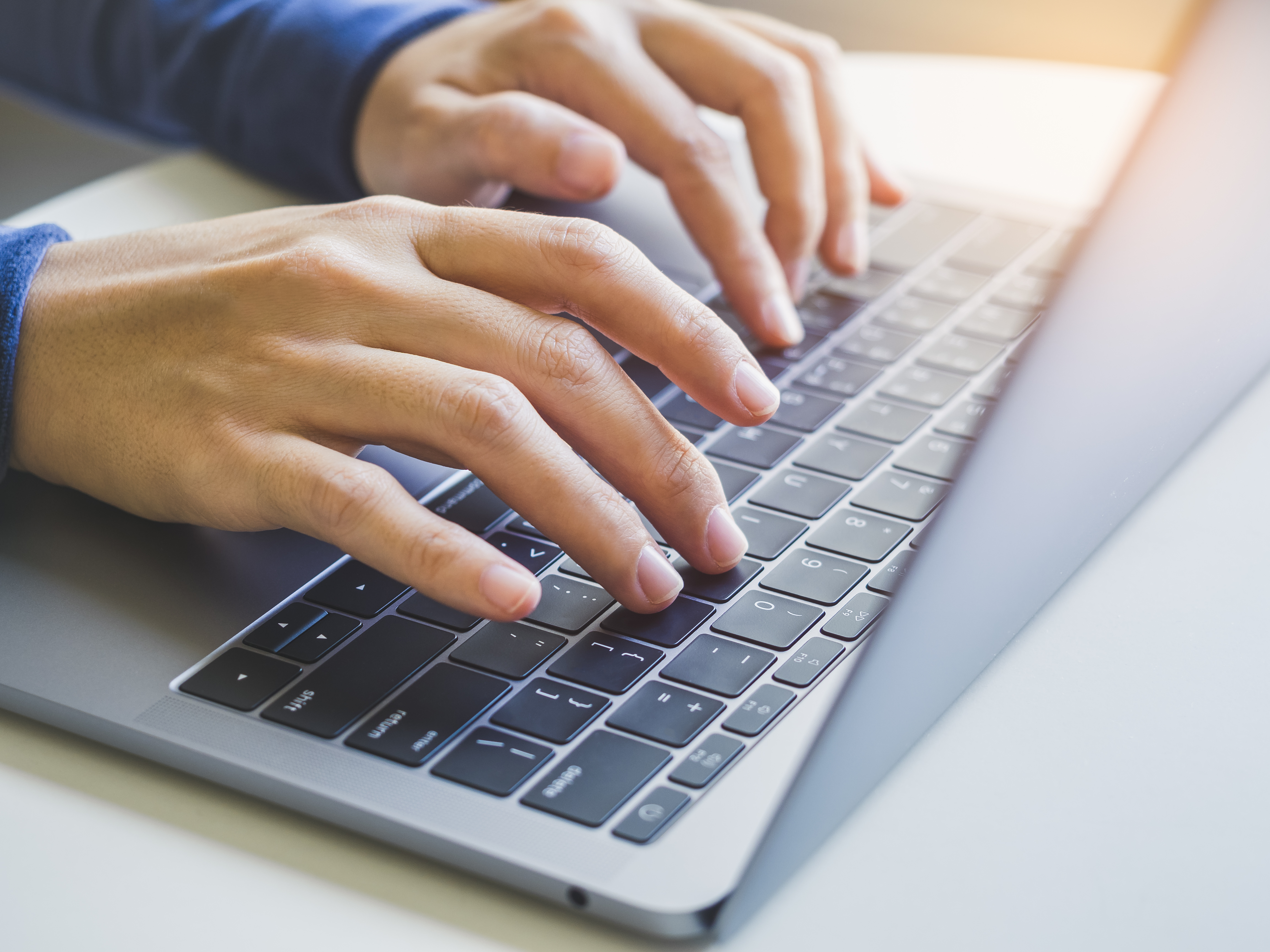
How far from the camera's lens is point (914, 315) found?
2.40 ft

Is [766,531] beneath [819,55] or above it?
beneath

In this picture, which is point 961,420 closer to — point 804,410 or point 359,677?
point 804,410

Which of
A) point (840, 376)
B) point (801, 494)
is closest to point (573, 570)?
point (801, 494)

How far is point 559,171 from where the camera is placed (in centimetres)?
74

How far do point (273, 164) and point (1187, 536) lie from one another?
70 cm

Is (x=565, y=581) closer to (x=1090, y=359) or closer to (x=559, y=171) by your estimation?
(x=1090, y=359)

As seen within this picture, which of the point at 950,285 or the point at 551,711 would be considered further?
the point at 950,285

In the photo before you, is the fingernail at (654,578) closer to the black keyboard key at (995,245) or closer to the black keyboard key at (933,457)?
the black keyboard key at (933,457)

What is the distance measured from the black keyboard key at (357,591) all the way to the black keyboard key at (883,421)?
0.26m

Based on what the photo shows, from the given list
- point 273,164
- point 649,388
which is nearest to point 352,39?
point 273,164

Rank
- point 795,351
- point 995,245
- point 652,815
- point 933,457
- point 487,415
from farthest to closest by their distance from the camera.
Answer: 1. point 995,245
2. point 795,351
3. point 933,457
4. point 487,415
5. point 652,815

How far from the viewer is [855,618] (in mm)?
461

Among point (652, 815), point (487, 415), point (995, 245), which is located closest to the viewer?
point (652, 815)

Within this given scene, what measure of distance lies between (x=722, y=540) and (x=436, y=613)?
0.13 m
